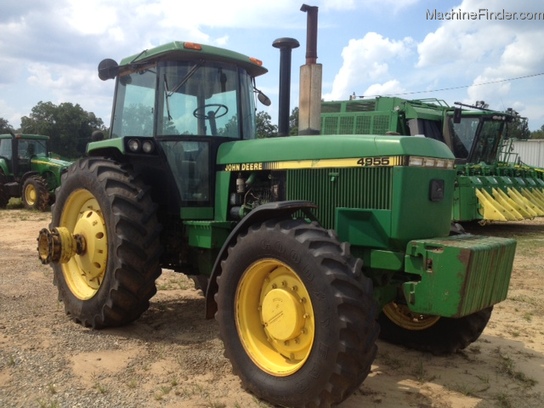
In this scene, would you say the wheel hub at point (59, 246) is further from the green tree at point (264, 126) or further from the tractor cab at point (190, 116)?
the green tree at point (264, 126)

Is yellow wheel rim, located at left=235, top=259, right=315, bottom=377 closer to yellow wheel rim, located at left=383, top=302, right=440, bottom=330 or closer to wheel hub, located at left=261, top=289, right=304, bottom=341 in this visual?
wheel hub, located at left=261, top=289, right=304, bottom=341

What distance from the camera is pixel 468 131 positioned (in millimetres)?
14602

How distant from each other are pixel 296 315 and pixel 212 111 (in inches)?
89.7

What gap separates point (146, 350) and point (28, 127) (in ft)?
130

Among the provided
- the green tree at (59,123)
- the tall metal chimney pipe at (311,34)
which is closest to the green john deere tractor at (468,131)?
the tall metal chimney pipe at (311,34)

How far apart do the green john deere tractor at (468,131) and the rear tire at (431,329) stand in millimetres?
8315

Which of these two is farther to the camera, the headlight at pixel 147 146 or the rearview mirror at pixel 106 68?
the rearview mirror at pixel 106 68

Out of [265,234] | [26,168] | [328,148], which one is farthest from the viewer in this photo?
[26,168]

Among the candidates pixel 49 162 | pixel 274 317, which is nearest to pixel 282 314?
pixel 274 317

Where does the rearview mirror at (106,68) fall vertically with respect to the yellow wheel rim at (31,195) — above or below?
above

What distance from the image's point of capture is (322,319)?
3064 mm

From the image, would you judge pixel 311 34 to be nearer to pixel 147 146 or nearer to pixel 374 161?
pixel 147 146

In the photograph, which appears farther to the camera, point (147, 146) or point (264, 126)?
point (264, 126)

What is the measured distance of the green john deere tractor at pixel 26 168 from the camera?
16.5 m
